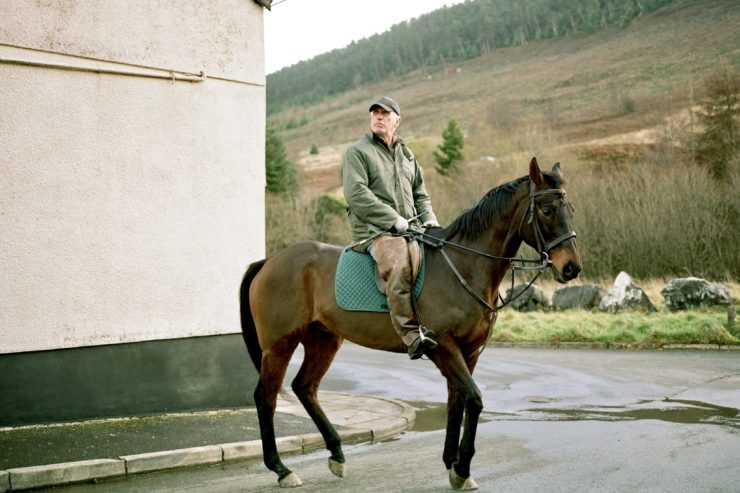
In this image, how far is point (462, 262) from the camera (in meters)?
6.87

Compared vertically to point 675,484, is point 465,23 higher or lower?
higher

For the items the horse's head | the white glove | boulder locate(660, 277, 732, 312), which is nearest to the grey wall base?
the white glove

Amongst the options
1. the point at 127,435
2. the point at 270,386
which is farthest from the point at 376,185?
the point at 127,435

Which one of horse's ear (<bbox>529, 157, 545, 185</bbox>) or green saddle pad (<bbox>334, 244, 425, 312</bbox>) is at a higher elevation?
horse's ear (<bbox>529, 157, 545, 185</bbox>)

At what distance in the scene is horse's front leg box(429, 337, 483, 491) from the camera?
637 centimetres

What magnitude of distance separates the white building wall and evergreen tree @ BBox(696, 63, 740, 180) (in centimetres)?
3924

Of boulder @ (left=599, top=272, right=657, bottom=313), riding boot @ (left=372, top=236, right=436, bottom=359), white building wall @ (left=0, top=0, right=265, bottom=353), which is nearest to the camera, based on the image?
riding boot @ (left=372, top=236, right=436, bottom=359)

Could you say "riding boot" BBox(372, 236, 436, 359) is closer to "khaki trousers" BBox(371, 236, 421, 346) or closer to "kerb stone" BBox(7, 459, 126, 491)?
"khaki trousers" BBox(371, 236, 421, 346)

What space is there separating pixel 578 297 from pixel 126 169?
61.0ft

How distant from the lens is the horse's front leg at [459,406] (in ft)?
20.9

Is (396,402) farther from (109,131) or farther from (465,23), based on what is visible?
(465,23)

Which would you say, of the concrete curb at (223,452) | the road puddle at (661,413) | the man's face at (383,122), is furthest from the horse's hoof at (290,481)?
the road puddle at (661,413)

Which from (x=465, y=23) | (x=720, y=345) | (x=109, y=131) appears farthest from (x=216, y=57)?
(x=465, y=23)

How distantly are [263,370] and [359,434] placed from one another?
215cm
